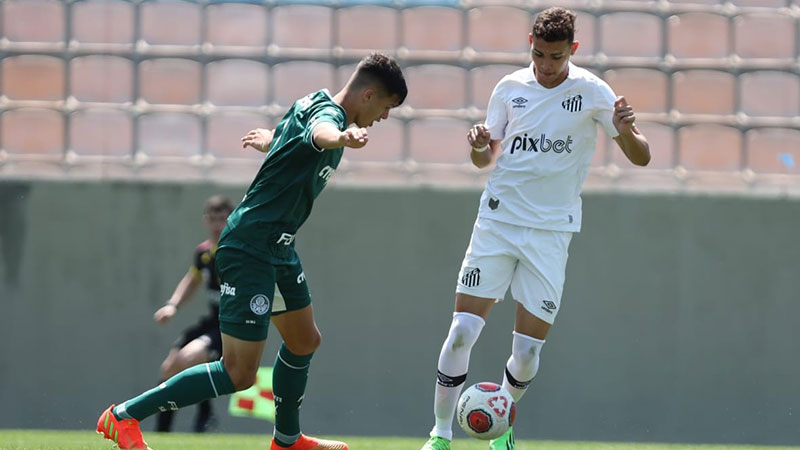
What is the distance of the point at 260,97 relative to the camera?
10.7m

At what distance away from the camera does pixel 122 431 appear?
16.8 ft

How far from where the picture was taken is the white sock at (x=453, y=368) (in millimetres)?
5543

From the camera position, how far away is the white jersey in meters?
5.68

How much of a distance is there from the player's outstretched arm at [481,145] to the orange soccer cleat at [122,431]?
2030mm

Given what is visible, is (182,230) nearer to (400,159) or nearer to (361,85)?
(400,159)

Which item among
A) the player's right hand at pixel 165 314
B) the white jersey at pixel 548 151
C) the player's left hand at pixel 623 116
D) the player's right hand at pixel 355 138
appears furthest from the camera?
the player's right hand at pixel 165 314

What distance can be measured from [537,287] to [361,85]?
1.35 m

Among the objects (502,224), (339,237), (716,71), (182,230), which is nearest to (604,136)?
(716,71)

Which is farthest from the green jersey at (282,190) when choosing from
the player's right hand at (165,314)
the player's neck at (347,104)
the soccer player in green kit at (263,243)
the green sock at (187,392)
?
the player's right hand at (165,314)

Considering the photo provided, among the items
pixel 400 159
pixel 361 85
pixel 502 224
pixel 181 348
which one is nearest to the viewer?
pixel 361 85

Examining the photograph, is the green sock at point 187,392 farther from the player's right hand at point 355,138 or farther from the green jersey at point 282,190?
the player's right hand at point 355,138

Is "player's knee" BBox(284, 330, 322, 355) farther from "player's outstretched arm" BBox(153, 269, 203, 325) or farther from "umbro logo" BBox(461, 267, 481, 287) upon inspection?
"player's outstretched arm" BBox(153, 269, 203, 325)

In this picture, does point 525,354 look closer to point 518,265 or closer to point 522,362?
point 522,362

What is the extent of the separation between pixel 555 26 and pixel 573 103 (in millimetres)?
456
